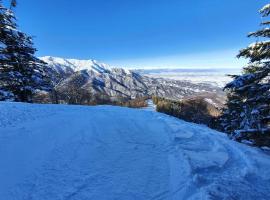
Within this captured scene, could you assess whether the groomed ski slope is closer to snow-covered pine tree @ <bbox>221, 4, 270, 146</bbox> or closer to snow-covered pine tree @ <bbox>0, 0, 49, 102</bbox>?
snow-covered pine tree @ <bbox>221, 4, 270, 146</bbox>

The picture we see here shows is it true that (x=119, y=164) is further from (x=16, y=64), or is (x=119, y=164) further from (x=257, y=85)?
(x=16, y=64)

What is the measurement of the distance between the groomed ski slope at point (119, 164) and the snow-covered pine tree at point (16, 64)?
9.77m

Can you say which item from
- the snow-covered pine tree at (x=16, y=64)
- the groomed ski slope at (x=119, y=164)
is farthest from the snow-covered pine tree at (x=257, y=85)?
the snow-covered pine tree at (x=16, y=64)

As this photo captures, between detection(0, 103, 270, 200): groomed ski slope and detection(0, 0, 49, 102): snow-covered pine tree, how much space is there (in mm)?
9768

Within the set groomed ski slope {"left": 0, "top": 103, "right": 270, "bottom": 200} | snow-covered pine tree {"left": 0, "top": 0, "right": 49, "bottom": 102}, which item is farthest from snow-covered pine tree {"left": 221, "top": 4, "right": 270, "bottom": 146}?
snow-covered pine tree {"left": 0, "top": 0, "right": 49, "bottom": 102}

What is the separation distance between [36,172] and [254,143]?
9806mm

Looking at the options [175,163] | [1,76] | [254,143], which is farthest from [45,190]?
[1,76]

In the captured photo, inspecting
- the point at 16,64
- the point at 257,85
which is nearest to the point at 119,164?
the point at 257,85

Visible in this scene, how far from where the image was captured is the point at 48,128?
10547mm

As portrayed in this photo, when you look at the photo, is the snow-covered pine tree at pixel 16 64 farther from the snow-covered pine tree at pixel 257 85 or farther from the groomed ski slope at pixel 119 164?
the snow-covered pine tree at pixel 257 85

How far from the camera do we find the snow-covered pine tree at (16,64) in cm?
2023

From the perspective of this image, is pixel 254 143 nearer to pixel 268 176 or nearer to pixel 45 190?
pixel 268 176

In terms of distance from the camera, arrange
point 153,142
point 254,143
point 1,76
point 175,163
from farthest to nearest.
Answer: point 1,76 → point 254,143 → point 153,142 → point 175,163

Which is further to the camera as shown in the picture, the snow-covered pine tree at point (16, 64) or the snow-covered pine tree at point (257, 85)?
the snow-covered pine tree at point (16, 64)
